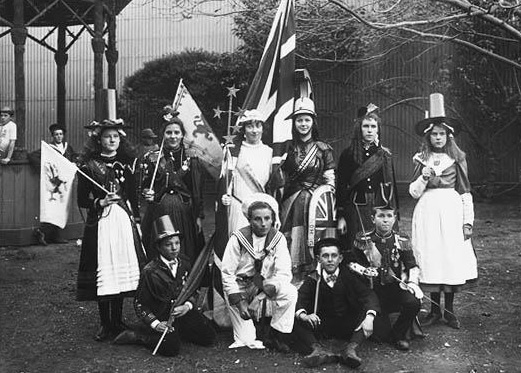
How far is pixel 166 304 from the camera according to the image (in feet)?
16.1

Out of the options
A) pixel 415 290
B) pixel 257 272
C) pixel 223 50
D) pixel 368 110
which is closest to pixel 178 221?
pixel 257 272

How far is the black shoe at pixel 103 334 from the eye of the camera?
5198mm

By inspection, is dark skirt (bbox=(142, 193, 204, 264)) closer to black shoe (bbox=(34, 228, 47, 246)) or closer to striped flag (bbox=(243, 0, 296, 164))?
striped flag (bbox=(243, 0, 296, 164))

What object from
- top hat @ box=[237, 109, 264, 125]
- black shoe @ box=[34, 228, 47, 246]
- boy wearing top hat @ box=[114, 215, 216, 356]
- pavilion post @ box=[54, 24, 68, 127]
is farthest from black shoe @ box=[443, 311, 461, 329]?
pavilion post @ box=[54, 24, 68, 127]

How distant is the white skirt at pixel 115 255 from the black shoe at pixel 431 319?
2.37m

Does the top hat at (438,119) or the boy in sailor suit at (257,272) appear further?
the top hat at (438,119)

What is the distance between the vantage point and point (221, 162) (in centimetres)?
585

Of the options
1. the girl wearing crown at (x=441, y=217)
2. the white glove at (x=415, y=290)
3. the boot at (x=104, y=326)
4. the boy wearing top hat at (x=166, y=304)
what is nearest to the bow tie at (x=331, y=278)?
the white glove at (x=415, y=290)

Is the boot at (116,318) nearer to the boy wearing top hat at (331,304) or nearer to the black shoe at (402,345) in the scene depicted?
the boy wearing top hat at (331,304)

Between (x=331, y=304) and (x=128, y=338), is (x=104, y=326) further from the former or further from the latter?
(x=331, y=304)

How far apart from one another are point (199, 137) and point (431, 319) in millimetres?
2501

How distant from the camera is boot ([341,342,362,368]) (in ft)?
14.8

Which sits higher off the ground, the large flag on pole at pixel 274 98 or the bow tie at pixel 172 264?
the large flag on pole at pixel 274 98

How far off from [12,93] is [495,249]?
1332 centimetres
